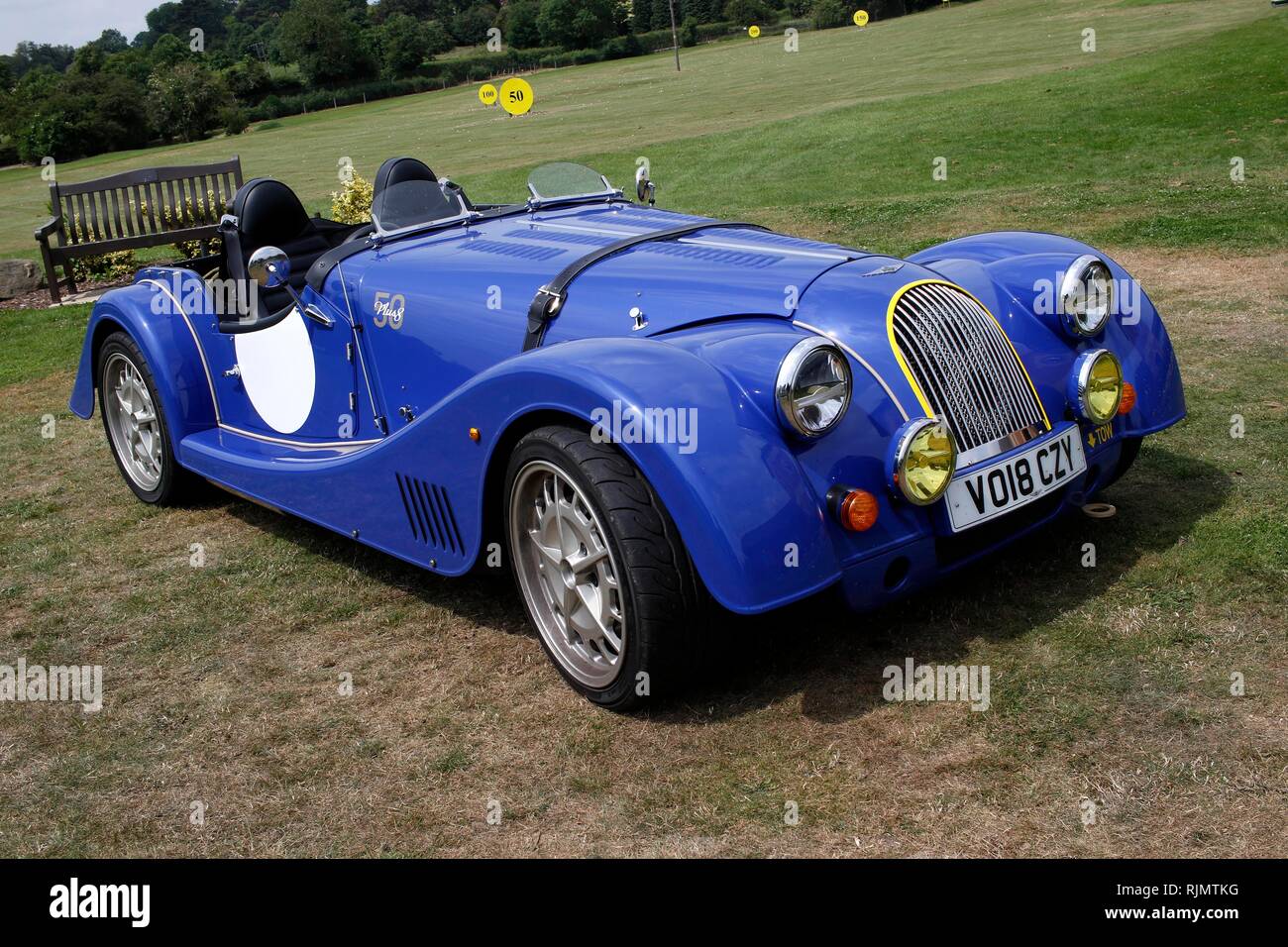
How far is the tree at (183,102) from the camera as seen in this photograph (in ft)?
192

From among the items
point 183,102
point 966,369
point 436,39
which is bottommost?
point 966,369

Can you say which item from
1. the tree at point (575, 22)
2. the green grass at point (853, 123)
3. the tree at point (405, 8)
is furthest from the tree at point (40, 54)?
the green grass at point (853, 123)

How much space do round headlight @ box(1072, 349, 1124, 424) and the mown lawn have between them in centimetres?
65

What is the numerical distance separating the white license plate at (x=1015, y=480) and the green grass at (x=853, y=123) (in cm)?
1087

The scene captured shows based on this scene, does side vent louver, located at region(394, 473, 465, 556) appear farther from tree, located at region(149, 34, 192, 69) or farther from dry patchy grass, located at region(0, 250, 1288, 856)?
tree, located at region(149, 34, 192, 69)

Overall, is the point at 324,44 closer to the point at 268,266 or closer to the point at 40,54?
the point at 40,54

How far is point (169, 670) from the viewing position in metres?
4.77

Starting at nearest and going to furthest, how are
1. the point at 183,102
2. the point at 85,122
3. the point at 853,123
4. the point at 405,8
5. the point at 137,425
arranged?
the point at 137,425, the point at 853,123, the point at 85,122, the point at 183,102, the point at 405,8

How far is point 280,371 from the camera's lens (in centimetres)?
603

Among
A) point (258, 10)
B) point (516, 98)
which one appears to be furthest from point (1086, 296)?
point (258, 10)

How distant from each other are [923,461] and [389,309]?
2648 mm

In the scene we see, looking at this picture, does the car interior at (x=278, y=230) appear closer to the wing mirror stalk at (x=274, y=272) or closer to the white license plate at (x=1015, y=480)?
the wing mirror stalk at (x=274, y=272)

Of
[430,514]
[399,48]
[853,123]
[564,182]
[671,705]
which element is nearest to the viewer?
[671,705]

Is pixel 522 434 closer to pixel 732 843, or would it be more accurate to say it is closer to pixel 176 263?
pixel 732 843
